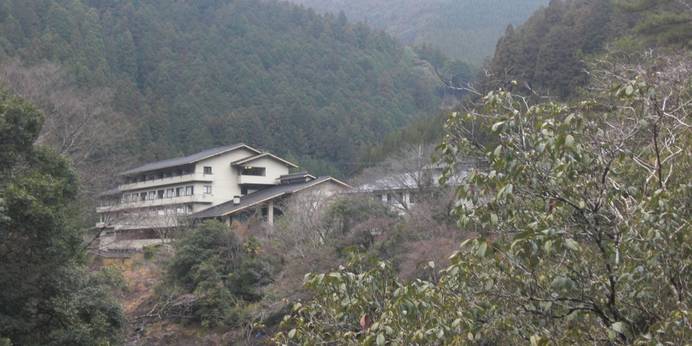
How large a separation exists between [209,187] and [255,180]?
2291 mm

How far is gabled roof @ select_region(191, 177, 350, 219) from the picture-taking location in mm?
24894

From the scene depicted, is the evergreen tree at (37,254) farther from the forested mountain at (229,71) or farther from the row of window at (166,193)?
the forested mountain at (229,71)

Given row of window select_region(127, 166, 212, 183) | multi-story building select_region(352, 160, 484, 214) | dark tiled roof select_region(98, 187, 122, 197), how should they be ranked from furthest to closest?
row of window select_region(127, 166, 212, 183), dark tiled roof select_region(98, 187, 122, 197), multi-story building select_region(352, 160, 484, 214)

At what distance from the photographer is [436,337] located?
271cm

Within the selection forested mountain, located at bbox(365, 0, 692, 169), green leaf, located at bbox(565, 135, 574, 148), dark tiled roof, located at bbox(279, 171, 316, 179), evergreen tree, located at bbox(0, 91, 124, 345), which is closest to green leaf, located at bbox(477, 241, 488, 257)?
green leaf, located at bbox(565, 135, 574, 148)

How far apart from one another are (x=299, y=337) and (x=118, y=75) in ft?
120

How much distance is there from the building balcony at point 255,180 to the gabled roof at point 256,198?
115 centimetres

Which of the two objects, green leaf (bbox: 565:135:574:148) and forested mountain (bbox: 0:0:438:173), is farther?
forested mountain (bbox: 0:0:438:173)

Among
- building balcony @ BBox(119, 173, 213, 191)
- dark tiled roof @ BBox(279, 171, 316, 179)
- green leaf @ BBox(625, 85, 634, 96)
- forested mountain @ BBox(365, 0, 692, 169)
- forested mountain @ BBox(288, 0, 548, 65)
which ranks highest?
forested mountain @ BBox(288, 0, 548, 65)

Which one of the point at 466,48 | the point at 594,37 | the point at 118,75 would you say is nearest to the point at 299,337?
Answer: the point at 594,37

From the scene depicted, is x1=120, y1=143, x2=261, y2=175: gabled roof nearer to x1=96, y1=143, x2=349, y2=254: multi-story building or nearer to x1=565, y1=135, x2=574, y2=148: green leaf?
x1=96, y1=143, x2=349, y2=254: multi-story building

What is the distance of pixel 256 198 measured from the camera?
87.3 feet

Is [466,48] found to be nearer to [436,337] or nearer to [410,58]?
[410,58]

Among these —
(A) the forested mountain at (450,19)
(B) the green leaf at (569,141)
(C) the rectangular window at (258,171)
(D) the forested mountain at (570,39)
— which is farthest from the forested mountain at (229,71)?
(B) the green leaf at (569,141)
